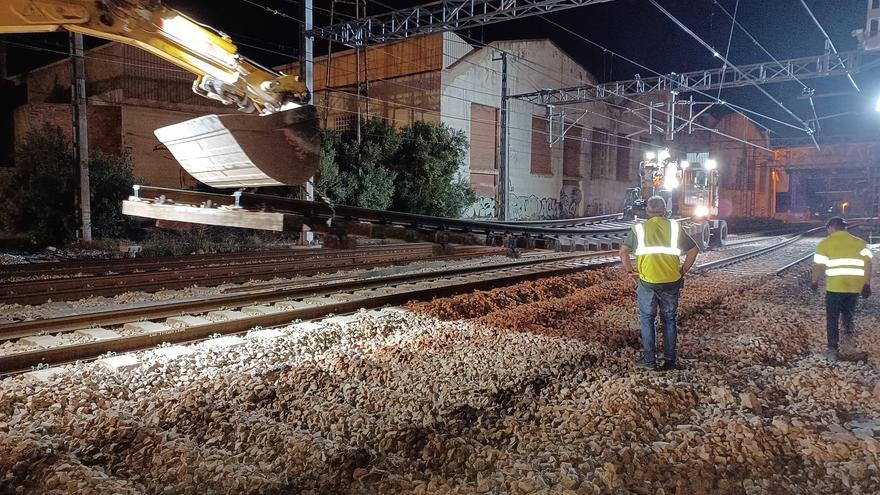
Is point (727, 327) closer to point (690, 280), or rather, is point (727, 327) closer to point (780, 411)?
point (780, 411)

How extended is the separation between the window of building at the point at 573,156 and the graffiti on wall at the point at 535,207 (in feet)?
3.76

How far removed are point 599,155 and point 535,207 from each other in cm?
835

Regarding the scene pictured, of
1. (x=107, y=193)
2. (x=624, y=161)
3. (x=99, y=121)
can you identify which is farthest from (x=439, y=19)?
(x=624, y=161)

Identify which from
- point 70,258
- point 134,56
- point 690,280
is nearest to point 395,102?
point 134,56

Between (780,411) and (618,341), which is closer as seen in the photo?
(780,411)

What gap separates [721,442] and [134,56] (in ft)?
109

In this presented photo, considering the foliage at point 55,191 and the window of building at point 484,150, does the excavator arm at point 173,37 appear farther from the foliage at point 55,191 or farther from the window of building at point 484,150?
the window of building at point 484,150

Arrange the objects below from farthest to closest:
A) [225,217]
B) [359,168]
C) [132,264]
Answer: [359,168], [132,264], [225,217]

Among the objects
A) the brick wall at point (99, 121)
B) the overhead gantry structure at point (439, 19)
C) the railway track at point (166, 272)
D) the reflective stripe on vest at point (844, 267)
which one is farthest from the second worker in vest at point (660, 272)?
the brick wall at point (99, 121)

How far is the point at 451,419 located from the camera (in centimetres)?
479

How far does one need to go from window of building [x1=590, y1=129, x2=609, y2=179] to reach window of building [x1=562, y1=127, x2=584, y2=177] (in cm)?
169

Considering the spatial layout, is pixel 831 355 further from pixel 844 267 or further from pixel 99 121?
pixel 99 121

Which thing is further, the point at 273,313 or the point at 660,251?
the point at 273,313

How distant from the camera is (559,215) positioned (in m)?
38.4
